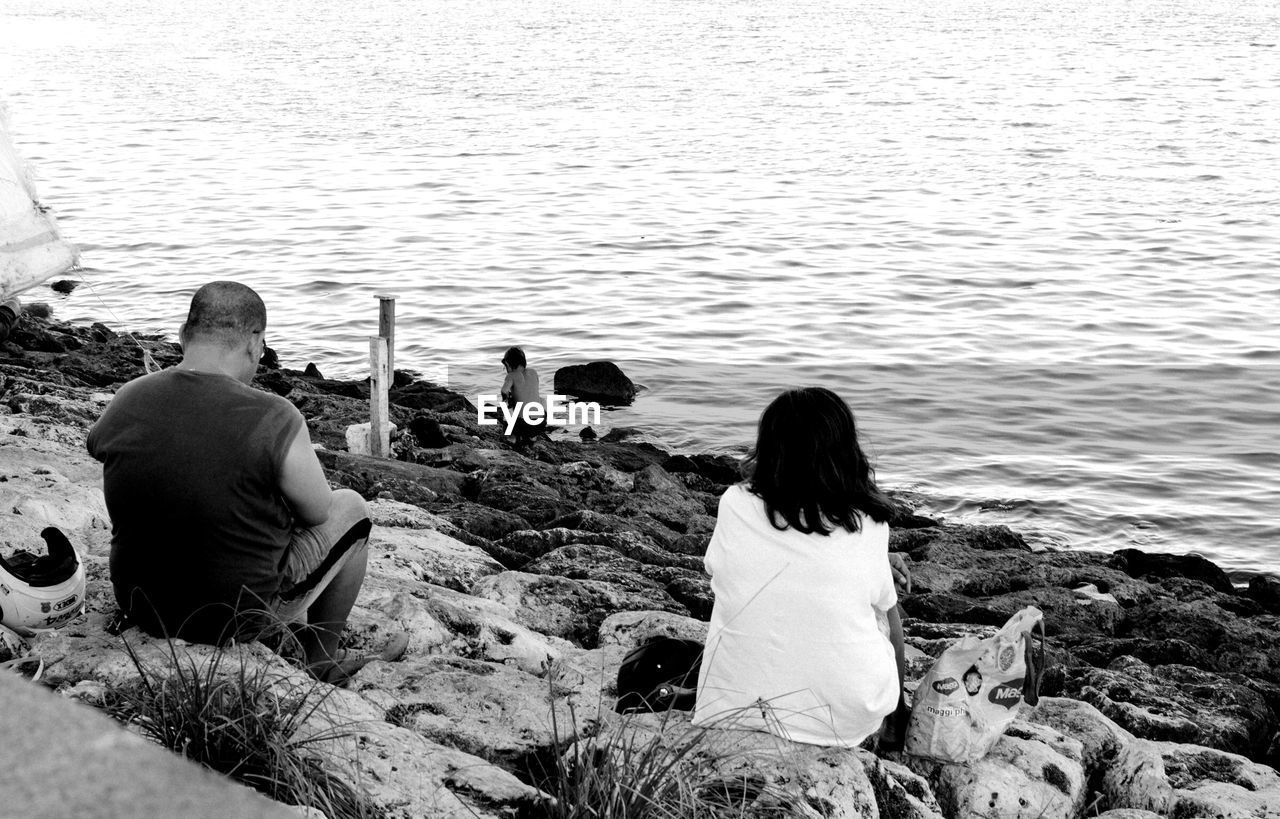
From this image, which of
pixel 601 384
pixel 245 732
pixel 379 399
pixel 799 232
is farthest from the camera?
pixel 799 232

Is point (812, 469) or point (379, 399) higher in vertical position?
point (812, 469)

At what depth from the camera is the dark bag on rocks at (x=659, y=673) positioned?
452 cm

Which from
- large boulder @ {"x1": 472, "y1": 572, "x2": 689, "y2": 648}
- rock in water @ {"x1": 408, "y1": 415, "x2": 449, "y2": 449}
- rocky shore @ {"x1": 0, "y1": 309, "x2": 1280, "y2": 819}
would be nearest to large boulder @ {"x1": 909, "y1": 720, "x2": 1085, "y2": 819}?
rocky shore @ {"x1": 0, "y1": 309, "x2": 1280, "y2": 819}

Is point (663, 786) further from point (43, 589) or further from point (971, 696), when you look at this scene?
point (43, 589)

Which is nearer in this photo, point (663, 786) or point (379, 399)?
point (663, 786)

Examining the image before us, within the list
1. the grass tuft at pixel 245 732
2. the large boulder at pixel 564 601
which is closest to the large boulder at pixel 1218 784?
the large boulder at pixel 564 601

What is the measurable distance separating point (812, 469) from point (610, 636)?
73.7 inches

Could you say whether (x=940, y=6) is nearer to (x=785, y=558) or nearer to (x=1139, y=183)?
(x=1139, y=183)

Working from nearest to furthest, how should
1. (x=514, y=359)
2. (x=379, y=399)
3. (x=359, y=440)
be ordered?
(x=379, y=399) < (x=359, y=440) < (x=514, y=359)

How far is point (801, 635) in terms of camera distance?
4035 mm

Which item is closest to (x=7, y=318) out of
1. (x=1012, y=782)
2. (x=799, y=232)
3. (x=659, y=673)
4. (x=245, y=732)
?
(x=659, y=673)

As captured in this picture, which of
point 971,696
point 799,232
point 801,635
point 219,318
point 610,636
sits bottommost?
point 610,636

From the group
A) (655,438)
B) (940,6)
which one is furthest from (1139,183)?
(940,6)

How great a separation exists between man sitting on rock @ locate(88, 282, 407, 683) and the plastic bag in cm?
199
